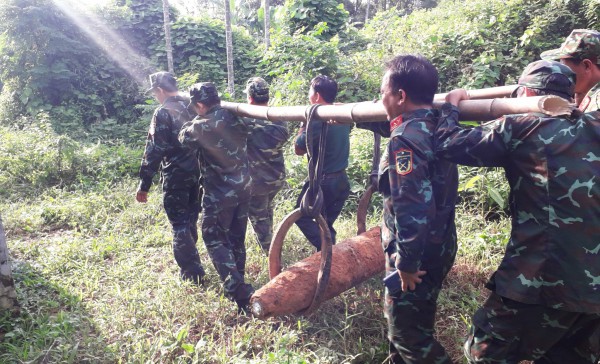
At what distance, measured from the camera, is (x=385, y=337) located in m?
2.89

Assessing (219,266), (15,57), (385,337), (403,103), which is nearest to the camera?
(403,103)

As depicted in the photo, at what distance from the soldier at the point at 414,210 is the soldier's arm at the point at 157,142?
248 cm

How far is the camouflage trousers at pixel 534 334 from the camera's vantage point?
180 cm

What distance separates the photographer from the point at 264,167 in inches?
164

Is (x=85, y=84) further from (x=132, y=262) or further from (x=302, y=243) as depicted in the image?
(x=302, y=243)

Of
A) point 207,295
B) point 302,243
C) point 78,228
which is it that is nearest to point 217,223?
Result: point 207,295

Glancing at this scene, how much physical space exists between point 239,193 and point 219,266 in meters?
0.66

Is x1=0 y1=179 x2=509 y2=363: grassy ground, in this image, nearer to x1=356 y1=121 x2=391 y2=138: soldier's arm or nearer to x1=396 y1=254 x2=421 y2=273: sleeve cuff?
x1=396 y1=254 x2=421 y2=273: sleeve cuff

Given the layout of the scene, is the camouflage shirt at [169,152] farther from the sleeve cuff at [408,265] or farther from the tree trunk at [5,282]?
the sleeve cuff at [408,265]

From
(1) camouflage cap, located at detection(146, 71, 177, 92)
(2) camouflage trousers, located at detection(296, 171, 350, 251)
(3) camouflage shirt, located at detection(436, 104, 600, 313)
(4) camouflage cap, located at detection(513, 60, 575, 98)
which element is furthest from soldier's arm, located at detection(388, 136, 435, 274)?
(1) camouflage cap, located at detection(146, 71, 177, 92)

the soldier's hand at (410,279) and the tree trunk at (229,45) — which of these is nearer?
the soldier's hand at (410,279)

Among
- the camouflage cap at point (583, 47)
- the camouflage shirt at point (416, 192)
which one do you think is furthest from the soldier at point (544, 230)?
the camouflage cap at point (583, 47)

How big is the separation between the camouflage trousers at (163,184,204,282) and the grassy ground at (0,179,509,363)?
148 mm

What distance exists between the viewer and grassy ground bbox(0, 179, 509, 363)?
2754mm
